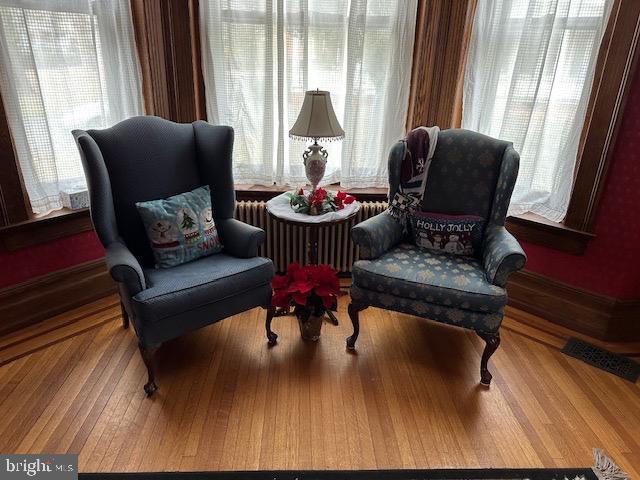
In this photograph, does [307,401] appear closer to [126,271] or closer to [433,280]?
[433,280]

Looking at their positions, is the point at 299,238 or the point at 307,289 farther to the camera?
the point at 299,238

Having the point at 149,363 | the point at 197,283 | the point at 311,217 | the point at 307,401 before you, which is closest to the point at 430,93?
the point at 311,217

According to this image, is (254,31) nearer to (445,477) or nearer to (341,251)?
(341,251)

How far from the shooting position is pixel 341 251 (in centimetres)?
288

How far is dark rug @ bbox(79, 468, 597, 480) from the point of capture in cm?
158

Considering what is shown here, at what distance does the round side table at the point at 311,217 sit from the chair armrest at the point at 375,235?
0.46 feet

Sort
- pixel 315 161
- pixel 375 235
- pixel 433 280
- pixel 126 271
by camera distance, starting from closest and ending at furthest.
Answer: pixel 126 271
pixel 433 280
pixel 375 235
pixel 315 161

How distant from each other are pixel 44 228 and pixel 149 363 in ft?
3.43

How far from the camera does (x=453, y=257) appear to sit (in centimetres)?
229

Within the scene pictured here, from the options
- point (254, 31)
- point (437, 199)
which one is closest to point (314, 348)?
point (437, 199)

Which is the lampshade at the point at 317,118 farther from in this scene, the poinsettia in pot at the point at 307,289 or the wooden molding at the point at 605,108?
the wooden molding at the point at 605,108

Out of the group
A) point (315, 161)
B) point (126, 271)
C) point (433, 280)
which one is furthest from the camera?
point (315, 161)

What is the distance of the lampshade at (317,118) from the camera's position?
7.41 ft

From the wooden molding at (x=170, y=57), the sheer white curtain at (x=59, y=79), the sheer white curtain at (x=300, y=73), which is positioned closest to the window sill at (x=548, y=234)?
the sheer white curtain at (x=300, y=73)
